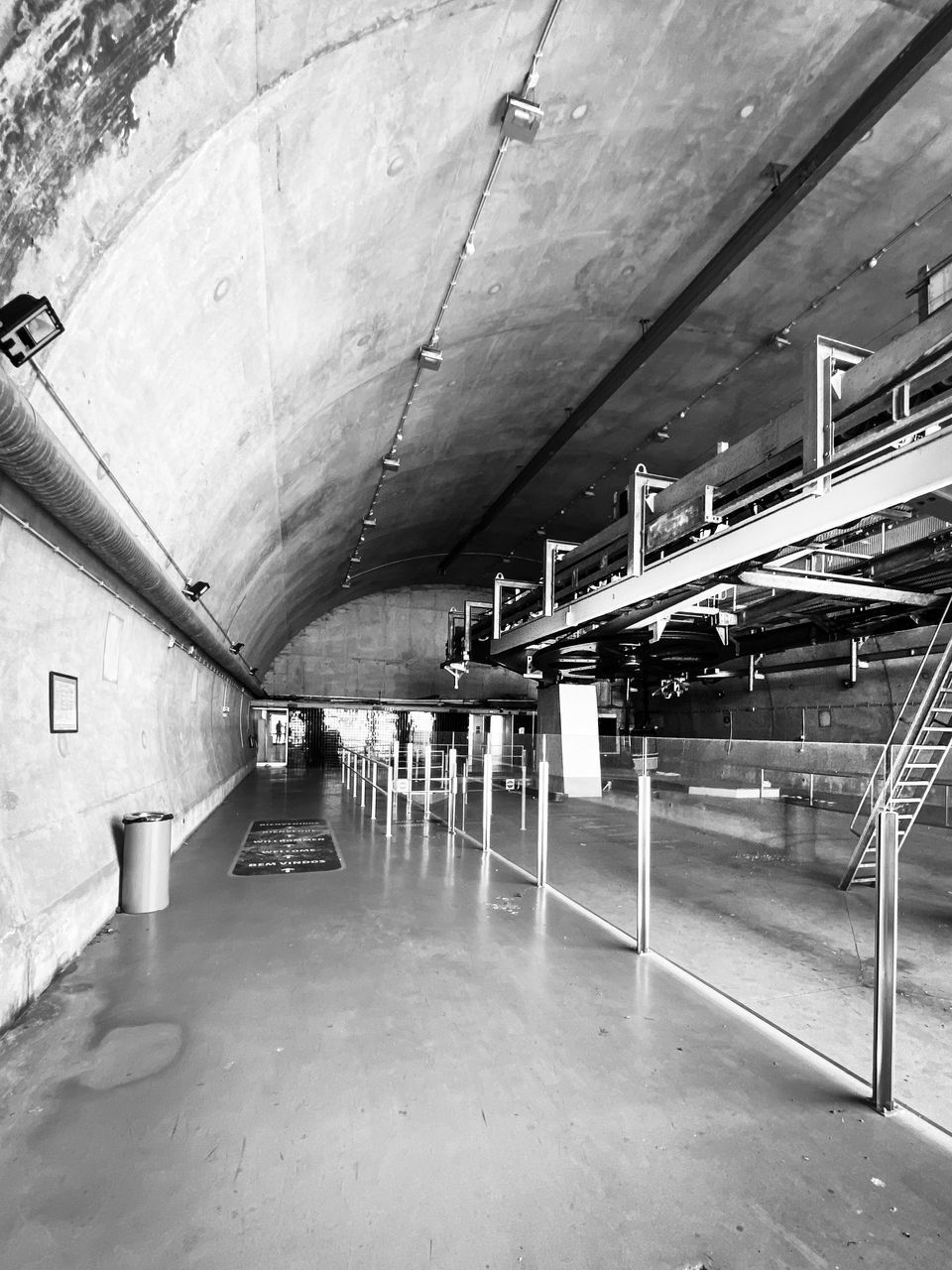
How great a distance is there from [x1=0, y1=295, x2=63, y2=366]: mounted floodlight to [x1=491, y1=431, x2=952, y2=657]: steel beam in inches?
184

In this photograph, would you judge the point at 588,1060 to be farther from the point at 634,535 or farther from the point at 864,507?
the point at 634,535

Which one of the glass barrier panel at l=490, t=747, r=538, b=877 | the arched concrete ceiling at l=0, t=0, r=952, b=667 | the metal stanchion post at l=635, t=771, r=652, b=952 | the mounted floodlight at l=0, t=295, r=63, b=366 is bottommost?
the glass barrier panel at l=490, t=747, r=538, b=877

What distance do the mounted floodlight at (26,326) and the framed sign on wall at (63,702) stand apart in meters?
2.23

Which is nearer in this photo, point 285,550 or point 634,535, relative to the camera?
point 634,535

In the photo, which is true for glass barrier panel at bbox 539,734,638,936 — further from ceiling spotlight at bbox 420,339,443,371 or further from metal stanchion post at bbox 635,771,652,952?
ceiling spotlight at bbox 420,339,443,371

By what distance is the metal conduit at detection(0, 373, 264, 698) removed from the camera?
9.19 ft

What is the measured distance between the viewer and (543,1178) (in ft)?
7.24

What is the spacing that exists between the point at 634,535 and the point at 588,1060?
526 cm

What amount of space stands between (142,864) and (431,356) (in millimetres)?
5676

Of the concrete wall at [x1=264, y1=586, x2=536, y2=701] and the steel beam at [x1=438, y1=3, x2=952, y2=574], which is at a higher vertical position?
the steel beam at [x1=438, y1=3, x2=952, y2=574]

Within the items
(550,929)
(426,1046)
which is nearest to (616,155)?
(550,929)

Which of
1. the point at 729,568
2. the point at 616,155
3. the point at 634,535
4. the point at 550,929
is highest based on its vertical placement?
the point at 616,155

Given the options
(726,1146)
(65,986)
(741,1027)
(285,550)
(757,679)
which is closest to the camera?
(726,1146)

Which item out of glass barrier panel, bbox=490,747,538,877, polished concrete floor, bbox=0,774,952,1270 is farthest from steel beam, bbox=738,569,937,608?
polished concrete floor, bbox=0,774,952,1270
